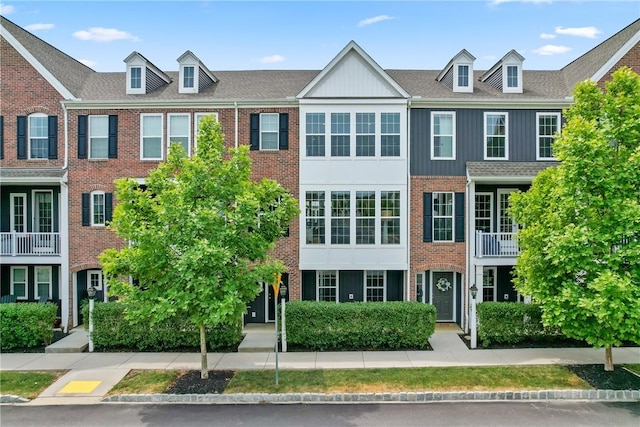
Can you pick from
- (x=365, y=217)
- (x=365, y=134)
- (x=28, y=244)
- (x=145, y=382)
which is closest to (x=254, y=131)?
(x=365, y=134)

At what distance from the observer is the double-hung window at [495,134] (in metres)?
17.5

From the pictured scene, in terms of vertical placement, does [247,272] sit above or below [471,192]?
below

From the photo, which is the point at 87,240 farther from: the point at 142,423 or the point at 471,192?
the point at 471,192

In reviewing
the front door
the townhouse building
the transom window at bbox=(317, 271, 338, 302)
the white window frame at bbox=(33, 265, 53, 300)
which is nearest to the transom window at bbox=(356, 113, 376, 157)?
the townhouse building

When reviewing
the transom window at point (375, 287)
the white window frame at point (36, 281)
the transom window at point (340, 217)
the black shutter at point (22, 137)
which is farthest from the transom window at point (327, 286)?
the black shutter at point (22, 137)

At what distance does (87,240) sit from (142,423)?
10036 millimetres

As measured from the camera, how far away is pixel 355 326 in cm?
1452

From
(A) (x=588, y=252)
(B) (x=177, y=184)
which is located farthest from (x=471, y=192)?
(B) (x=177, y=184)

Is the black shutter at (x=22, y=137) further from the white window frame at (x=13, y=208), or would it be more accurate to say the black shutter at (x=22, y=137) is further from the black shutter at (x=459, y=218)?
the black shutter at (x=459, y=218)

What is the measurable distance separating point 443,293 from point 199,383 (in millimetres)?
10633

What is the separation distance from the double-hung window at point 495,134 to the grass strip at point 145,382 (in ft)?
45.8

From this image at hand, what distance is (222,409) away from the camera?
A: 10.7 metres

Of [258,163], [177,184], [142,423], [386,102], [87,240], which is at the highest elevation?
[386,102]

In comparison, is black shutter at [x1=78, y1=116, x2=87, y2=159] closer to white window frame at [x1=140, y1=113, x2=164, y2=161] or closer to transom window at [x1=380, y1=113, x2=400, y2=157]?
white window frame at [x1=140, y1=113, x2=164, y2=161]
